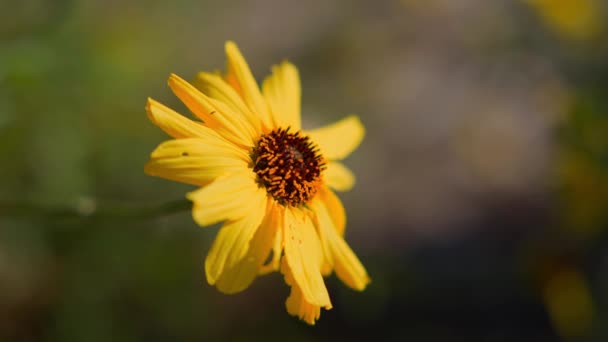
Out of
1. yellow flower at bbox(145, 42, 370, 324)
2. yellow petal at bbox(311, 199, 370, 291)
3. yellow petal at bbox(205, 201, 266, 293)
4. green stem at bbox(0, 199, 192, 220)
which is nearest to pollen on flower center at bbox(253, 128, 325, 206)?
yellow flower at bbox(145, 42, 370, 324)

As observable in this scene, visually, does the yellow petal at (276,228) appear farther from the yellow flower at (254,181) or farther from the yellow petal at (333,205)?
the yellow petal at (333,205)

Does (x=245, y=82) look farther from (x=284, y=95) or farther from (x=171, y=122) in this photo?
(x=171, y=122)

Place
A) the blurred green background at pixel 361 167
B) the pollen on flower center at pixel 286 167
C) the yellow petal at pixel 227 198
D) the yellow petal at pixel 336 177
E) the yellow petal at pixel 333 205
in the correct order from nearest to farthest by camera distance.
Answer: the yellow petal at pixel 227 198
the pollen on flower center at pixel 286 167
the yellow petal at pixel 333 205
the yellow petal at pixel 336 177
the blurred green background at pixel 361 167

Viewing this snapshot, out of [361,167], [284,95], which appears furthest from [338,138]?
[361,167]

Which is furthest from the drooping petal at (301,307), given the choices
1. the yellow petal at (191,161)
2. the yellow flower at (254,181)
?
the yellow petal at (191,161)

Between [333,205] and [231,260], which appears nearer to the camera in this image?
[231,260]

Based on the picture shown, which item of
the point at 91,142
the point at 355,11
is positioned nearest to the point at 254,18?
the point at 355,11

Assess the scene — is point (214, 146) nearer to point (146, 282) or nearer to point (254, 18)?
point (146, 282)
